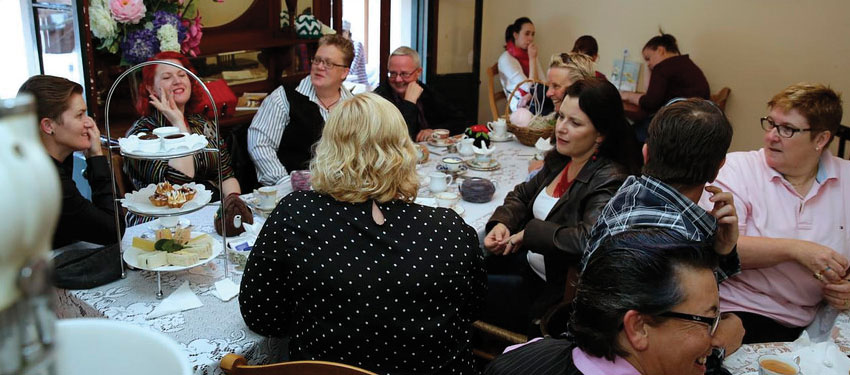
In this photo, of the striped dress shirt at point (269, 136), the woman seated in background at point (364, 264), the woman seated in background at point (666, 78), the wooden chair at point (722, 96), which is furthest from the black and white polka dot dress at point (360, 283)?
the wooden chair at point (722, 96)

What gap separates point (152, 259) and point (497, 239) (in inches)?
45.9

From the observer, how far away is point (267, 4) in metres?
4.04

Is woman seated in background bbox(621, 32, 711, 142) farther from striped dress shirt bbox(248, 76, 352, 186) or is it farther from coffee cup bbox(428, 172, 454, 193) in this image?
striped dress shirt bbox(248, 76, 352, 186)

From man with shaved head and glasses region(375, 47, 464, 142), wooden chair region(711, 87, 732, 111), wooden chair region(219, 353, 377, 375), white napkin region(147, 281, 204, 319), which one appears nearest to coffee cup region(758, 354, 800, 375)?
wooden chair region(219, 353, 377, 375)

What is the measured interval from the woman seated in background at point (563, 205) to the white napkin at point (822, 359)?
73 cm

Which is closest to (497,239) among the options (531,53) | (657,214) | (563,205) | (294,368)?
(563,205)

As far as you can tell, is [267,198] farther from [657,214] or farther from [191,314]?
[657,214]

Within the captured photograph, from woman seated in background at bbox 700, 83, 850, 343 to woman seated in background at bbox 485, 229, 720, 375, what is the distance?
0.81 m

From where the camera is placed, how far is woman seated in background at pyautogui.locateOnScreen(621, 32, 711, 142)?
494 cm

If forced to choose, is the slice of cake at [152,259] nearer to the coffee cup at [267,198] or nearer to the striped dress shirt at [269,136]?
the coffee cup at [267,198]

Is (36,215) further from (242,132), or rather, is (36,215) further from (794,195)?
(242,132)

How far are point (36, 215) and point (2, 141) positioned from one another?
0.09ft

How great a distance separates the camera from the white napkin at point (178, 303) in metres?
1.63

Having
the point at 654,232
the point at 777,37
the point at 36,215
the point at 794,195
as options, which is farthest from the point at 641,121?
the point at 36,215
